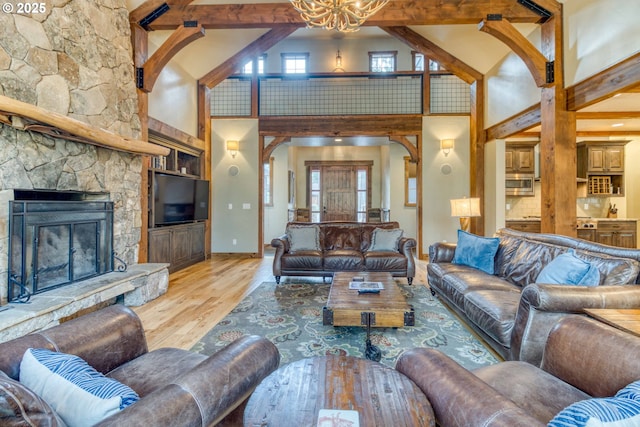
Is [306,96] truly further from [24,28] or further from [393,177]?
[24,28]

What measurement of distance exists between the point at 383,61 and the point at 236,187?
4769 mm

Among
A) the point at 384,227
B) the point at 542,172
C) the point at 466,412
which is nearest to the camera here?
the point at 466,412

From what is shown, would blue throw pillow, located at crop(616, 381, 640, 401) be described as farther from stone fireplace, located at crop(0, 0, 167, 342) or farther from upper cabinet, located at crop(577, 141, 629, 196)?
upper cabinet, located at crop(577, 141, 629, 196)

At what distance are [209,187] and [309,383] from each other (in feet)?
19.7

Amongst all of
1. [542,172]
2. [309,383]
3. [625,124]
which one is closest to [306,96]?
[542,172]

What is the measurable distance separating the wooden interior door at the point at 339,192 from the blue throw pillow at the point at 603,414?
30.9ft

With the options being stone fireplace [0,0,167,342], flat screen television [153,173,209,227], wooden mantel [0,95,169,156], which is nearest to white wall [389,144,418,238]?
flat screen television [153,173,209,227]

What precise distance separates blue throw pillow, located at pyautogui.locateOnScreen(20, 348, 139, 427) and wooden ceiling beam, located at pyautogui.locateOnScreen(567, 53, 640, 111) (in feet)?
14.9

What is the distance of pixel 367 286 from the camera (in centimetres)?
293

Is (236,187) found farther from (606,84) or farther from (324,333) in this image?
(606,84)

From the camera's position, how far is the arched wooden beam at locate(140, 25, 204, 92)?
4266 mm

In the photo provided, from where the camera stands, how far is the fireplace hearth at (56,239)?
266cm

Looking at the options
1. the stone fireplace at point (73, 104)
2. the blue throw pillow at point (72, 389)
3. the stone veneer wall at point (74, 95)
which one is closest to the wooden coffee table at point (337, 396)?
the blue throw pillow at point (72, 389)

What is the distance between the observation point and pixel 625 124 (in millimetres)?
5875
